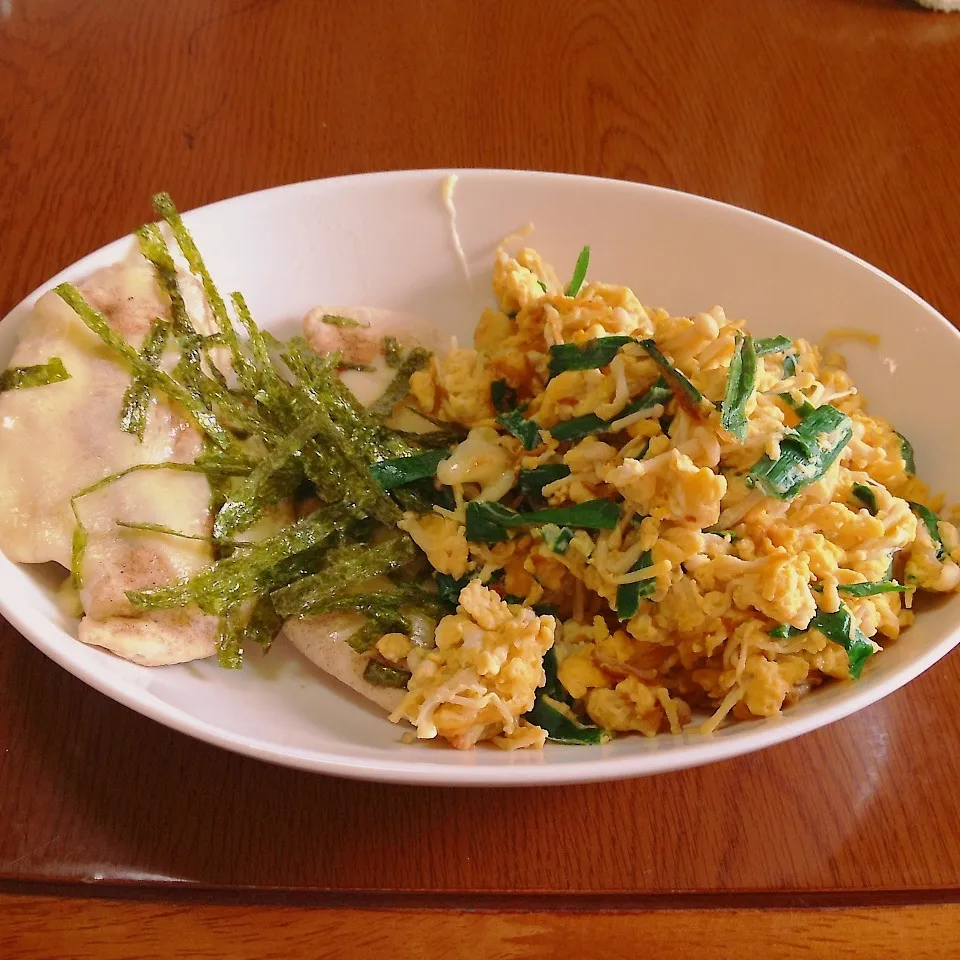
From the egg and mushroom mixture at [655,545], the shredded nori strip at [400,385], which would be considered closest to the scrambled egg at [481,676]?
the egg and mushroom mixture at [655,545]

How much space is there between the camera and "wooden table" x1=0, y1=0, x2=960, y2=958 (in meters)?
1.21

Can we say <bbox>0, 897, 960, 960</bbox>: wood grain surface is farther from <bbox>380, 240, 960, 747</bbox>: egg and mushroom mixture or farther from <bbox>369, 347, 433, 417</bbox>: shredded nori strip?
<bbox>369, 347, 433, 417</bbox>: shredded nori strip

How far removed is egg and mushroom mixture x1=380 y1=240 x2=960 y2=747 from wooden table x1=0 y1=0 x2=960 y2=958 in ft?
0.60

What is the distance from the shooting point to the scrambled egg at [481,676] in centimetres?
123

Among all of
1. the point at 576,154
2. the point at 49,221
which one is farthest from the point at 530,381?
the point at 49,221

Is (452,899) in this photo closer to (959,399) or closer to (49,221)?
(959,399)

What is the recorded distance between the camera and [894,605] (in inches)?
54.6

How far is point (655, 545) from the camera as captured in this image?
4.16 ft

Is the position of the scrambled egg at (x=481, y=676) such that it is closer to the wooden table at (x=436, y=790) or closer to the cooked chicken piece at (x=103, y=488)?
the wooden table at (x=436, y=790)

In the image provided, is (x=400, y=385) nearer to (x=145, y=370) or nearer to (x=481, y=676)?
(x=145, y=370)

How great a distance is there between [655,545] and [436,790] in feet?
1.74

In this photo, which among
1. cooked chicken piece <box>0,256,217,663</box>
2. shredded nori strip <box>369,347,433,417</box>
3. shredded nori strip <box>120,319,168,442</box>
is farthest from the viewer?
shredded nori strip <box>369,347,433,417</box>

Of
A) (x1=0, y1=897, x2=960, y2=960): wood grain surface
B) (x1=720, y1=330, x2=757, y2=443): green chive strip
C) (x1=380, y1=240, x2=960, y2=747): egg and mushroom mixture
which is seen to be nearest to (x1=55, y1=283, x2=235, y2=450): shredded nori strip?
(x1=380, y1=240, x2=960, y2=747): egg and mushroom mixture

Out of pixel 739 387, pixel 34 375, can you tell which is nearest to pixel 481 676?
pixel 739 387
